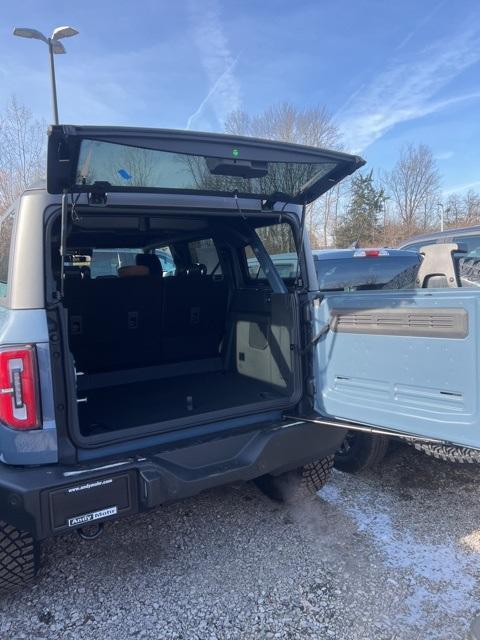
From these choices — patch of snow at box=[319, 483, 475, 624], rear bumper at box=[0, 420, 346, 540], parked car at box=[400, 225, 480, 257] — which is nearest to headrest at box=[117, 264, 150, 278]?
rear bumper at box=[0, 420, 346, 540]

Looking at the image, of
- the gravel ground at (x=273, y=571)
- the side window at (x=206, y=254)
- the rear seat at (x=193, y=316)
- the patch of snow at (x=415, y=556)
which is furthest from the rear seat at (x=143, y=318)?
the patch of snow at (x=415, y=556)

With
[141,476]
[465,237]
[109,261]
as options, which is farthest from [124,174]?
[465,237]

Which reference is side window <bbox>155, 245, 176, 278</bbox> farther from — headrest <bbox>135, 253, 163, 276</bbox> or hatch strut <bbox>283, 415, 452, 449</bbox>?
hatch strut <bbox>283, 415, 452, 449</bbox>

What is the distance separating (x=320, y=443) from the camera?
298cm

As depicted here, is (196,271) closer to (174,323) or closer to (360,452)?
(174,323)

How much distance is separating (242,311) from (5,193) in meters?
14.5

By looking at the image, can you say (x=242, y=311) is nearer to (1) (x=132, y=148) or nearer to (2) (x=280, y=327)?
(2) (x=280, y=327)

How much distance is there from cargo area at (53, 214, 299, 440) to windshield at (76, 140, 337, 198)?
0.63 meters

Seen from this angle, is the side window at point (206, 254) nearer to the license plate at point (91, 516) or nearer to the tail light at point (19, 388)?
the tail light at point (19, 388)

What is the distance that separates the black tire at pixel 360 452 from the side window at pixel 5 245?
2.67 metres

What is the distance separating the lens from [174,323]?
Result: 4.50m

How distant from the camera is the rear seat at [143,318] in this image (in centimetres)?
398

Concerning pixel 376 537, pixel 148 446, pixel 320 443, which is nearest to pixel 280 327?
pixel 320 443

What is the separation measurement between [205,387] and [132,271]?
1.17 m
